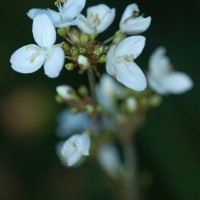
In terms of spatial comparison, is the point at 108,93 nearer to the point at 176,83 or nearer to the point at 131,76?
the point at 176,83


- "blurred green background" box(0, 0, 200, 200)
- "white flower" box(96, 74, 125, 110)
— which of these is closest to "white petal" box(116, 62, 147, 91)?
"white flower" box(96, 74, 125, 110)

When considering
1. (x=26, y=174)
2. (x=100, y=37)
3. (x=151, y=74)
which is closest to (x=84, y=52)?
(x=151, y=74)

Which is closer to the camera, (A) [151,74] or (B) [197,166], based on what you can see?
(A) [151,74]

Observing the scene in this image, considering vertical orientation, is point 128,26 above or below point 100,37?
above

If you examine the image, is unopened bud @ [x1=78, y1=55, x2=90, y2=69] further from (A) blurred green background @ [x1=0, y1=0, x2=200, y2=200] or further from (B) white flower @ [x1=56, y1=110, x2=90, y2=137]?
(A) blurred green background @ [x1=0, y1=0, x2=200, y2=200]

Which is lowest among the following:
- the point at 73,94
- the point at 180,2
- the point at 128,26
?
the point at 180,2

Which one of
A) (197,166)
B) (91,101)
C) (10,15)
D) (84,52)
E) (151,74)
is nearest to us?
(84,52)

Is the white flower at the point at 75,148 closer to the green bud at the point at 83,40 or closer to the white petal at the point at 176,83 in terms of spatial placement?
the green bud at the point at 83,40

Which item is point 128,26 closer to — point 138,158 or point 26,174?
point 138,158

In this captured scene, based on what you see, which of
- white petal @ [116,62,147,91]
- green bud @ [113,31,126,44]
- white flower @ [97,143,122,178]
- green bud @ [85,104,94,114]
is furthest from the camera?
white flower @ [97,143,122,178]
